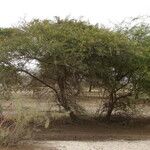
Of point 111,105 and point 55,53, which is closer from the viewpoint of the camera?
point 55,53

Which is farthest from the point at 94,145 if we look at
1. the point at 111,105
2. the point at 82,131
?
the point at 111,105

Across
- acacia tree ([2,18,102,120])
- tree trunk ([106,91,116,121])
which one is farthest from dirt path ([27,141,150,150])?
tree trunk ([106,91,116,121])

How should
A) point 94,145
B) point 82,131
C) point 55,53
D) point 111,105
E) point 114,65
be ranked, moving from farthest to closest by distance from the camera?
point 111,105, point 114,65, point 82,131, point 55,53, point 94,145

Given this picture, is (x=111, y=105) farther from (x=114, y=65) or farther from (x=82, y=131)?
(x=82, y=131)

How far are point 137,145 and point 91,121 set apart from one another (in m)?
4.64

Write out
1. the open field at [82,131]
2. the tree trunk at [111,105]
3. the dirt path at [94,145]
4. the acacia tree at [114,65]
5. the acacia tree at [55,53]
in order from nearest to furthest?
the dirt path at [94,145], the open field at [82,131], the acacia tree at [55,53], the acacia tree at [114,65], the tree trunk at [111,105]

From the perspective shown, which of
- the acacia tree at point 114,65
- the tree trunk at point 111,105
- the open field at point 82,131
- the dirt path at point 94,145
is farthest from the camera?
the tree trunk at point 111,105

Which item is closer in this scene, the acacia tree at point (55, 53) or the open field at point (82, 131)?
the open field at point (82, 131)

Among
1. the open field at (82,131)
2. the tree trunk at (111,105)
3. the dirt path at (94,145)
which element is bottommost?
the dirt path at (94,145)

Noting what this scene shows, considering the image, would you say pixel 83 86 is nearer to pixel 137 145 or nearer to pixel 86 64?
pixel 86 64

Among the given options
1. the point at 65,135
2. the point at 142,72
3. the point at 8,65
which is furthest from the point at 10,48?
the point at 142,72

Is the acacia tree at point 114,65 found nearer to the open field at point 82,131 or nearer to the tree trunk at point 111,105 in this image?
the tree trunk at point 111,105

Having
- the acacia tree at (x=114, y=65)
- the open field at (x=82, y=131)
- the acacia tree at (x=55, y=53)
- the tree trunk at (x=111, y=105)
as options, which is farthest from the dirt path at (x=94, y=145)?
the tree trunk at (x=111, y=105)

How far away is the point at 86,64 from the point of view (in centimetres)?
1927
